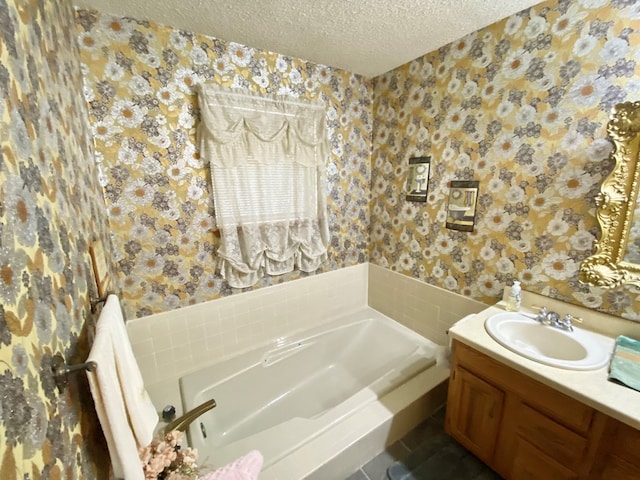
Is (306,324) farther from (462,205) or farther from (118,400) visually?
(118,400)

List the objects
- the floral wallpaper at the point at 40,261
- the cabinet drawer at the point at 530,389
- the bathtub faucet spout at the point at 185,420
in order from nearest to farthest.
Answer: the floral wallpaper at the point at 40,261 → the cabinet drawer at the point at 530,389 → the bathtub faucet spout at the point at 185,420

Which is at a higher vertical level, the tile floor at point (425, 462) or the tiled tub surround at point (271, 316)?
the tiled tub surround at point (271, 316)

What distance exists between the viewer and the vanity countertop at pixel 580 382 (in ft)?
2.73

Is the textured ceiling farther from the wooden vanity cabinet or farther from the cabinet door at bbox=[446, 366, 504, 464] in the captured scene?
the cabinet door at bbox=[446, 366, 504, 464]

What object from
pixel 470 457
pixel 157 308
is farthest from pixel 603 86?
pixel 157 308

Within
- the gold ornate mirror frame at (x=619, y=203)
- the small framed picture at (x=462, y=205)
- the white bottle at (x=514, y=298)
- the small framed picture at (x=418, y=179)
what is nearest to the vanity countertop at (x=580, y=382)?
the white bottle at (x=514, y=298)

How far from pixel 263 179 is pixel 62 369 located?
4.43ft

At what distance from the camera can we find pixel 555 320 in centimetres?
125

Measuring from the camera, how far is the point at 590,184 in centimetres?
118

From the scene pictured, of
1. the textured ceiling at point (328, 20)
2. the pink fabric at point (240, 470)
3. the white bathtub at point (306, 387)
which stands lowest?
the white bathtub at point (306, 387)

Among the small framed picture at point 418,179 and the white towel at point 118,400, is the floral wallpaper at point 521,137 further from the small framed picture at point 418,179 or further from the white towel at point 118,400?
the white towel at point 118,400

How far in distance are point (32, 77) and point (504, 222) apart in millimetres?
1978

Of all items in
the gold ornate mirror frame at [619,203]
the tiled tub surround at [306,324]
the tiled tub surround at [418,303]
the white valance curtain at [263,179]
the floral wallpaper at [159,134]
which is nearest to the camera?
the gold ornate mirror frame at [619,203]

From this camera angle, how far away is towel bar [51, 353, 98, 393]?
547mm
